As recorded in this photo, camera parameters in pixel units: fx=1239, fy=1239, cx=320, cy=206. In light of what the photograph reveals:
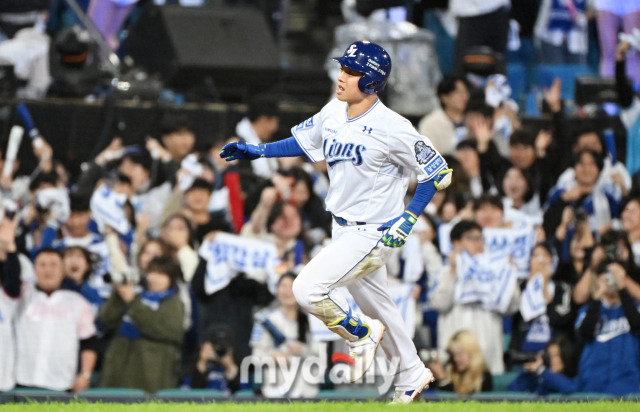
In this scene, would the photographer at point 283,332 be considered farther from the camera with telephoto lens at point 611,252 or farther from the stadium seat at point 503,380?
the camera with telephoto lens at point 611,252

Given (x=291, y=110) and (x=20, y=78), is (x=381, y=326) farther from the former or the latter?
(x=20, y=78)

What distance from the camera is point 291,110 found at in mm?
11805

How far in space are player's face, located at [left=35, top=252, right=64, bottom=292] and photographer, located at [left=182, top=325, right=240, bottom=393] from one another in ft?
4.56

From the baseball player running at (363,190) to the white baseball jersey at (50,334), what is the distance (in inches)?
120

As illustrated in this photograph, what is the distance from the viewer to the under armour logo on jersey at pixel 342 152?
308 inches

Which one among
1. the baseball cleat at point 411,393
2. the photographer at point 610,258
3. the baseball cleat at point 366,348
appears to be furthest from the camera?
the photographer at point 610,258

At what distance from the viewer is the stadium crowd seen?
34.1 ft

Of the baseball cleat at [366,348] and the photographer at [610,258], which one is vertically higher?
the baseball cleat at [366,348]

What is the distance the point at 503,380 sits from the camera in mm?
10766

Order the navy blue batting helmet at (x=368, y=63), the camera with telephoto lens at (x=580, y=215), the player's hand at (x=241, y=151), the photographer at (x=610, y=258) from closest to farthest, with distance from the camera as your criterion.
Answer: the navy blue batting helmet at (x=368, y=63)
the player's hand at (x=241, y=151)
the photographer at (x=610, y=258)
the camera with telephoto lens at (x=580, y=215)

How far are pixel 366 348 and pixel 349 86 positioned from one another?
1.67 m

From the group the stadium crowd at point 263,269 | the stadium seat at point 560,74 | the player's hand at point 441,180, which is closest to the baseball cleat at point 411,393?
the player's hand at point 441,180

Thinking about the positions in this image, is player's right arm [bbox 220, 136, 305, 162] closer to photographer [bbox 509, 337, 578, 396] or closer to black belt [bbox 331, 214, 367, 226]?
black belt [bbox 331, 214, 367, 226]

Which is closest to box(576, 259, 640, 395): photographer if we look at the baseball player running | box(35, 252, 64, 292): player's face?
the baseball player running
